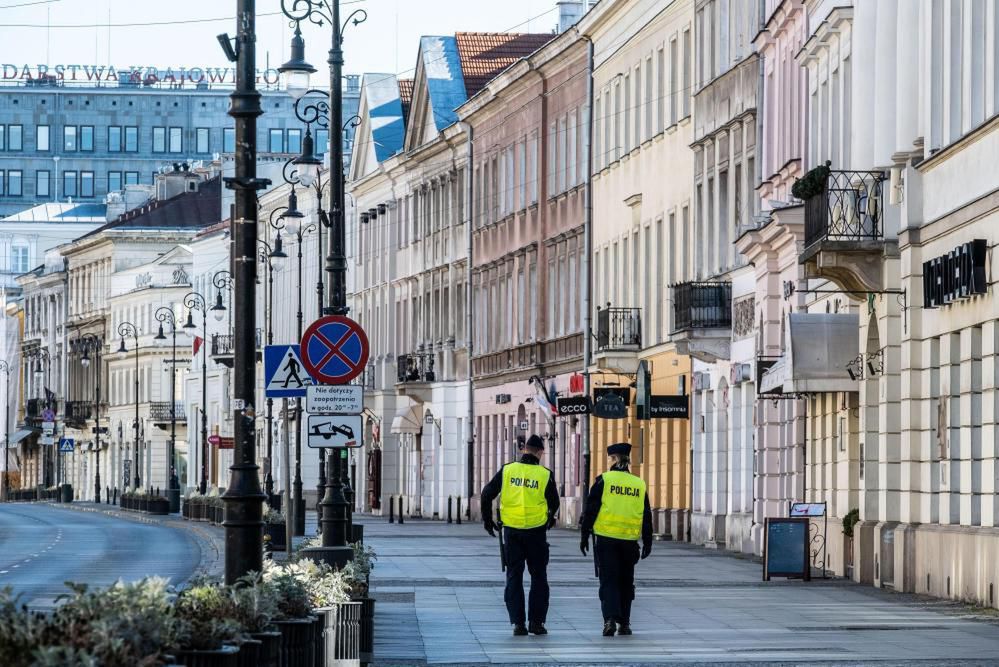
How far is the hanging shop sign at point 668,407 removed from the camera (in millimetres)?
49375

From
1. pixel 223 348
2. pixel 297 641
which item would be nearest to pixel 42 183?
pixel 223 348

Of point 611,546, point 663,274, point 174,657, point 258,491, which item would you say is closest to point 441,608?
point 611,546

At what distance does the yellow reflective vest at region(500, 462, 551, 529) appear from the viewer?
2272 centimetres

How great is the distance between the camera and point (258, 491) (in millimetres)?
15953

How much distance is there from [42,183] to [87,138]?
5.09 meters

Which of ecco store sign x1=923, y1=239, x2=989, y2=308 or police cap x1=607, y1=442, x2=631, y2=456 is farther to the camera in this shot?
ecco store sign x1=923, y1=239, x2=989, y2=308

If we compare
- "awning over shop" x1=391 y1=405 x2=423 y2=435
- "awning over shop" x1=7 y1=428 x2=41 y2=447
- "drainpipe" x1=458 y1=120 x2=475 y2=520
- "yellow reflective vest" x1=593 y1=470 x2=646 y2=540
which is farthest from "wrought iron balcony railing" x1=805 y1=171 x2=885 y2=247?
"awning over shop" x1=7 y1=428 x2=41 y2=447

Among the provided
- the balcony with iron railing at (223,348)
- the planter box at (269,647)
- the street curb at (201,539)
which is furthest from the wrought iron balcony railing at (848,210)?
the balcony with iron railing at (223,348)

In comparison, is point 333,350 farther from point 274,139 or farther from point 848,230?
point 274,139

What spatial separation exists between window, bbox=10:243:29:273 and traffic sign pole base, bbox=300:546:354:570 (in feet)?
504

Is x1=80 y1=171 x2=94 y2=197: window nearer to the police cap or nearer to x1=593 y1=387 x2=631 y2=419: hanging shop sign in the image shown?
x1=593 y1=387 x2=631 y2=419: hanging shop sign

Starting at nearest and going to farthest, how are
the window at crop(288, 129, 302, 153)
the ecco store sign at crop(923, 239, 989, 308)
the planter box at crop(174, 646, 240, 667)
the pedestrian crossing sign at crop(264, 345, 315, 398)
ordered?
the planter box at crop(174, 646, 240, 667) → the pedestrian crossing sign at crop(264, 345, 315, 398) → the ecco store sign at crop(923, 239, 989, 308) → the window at crop(288, 129, 302, 153)

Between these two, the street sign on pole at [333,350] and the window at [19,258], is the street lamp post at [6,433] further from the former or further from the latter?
the street sign on pole at [333,350]

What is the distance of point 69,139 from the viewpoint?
587 ft
